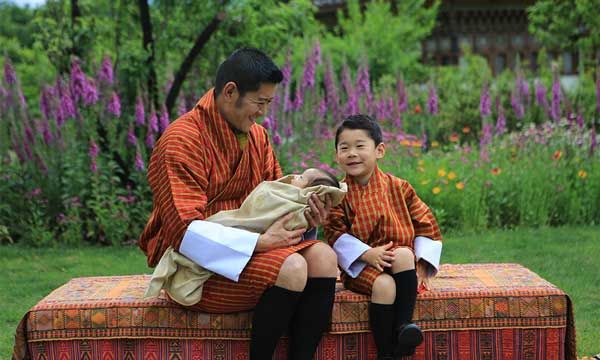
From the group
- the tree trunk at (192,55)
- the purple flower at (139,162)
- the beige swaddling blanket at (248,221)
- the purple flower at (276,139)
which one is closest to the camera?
the beige swaddling blanket at (248,221)

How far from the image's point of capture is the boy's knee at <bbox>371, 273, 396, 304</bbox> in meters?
3.19

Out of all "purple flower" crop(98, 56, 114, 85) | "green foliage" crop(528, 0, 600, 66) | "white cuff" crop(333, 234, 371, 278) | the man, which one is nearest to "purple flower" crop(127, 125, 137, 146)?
"purple flower" crop(98, 56, 114, 85)

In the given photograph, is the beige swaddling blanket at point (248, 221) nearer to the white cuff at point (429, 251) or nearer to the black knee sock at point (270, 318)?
the black knee sock at point (270, 318)

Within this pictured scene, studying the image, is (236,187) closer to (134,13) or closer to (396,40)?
(134,13)

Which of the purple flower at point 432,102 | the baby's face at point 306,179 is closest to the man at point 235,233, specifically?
the baby's face at point 306,179

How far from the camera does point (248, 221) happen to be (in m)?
3.14

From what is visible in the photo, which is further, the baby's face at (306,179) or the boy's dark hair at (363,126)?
the boy's dark hair at (363,126)

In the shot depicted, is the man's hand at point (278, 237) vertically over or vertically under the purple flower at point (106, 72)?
A: under

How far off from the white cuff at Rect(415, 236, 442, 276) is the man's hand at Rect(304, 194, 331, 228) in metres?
0.50

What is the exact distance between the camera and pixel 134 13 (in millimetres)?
7914

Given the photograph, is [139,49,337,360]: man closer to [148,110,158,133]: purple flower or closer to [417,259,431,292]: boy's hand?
[417,259,431,292]: boy's hand

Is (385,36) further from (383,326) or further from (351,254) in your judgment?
(383,326)

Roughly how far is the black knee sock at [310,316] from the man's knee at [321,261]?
0.09ft

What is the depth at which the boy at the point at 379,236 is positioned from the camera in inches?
126
